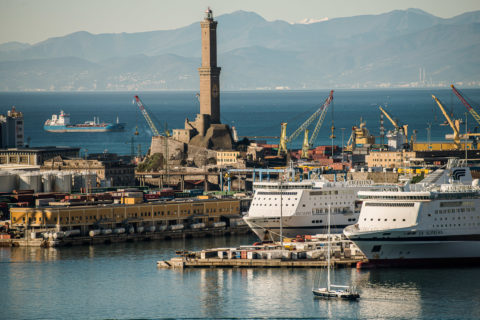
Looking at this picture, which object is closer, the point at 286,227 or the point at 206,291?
the point at 206,291

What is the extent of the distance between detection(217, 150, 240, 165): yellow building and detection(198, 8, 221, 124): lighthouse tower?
7.61m

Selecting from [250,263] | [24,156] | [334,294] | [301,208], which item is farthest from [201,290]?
[24,156]

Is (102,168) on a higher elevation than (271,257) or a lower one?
higher

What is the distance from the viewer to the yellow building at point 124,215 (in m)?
74.7

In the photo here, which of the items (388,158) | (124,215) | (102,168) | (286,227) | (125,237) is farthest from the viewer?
(388,158)

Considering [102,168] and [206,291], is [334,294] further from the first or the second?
[102,168]

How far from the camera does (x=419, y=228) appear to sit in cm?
6103

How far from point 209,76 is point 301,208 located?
48.1m

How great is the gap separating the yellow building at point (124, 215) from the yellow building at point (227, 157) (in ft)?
96.2

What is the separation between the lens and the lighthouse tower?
391 feet

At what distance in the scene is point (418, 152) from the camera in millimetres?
108188

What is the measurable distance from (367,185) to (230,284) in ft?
71.4

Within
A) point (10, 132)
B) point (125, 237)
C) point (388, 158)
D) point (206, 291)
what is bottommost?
point (206, 291)

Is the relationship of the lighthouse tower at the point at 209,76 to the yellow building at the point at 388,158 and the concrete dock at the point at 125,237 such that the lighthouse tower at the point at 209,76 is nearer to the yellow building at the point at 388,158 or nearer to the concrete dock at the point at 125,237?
the yellow building at the point at 388,158
